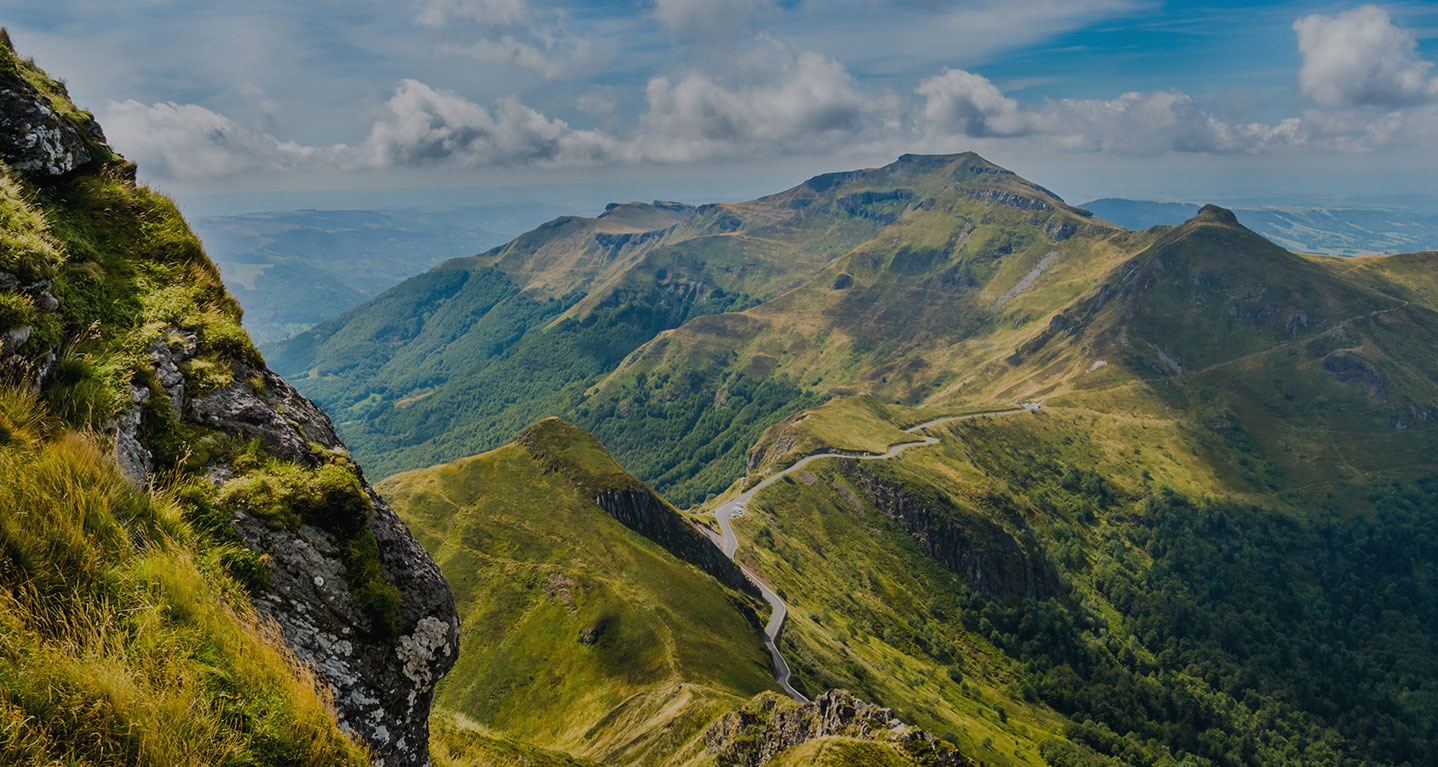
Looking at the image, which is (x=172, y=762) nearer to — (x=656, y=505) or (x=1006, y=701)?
(x=656, y=505)

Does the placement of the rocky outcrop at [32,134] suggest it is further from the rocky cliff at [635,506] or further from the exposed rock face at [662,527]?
the exposed rock face at [662,527]

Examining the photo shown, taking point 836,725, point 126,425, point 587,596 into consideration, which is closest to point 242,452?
point 126,425

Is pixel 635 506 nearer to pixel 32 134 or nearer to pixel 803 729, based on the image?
pixel 803 729

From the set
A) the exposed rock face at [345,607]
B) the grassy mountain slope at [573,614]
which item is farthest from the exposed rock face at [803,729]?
the exposed rock face at [345,607]

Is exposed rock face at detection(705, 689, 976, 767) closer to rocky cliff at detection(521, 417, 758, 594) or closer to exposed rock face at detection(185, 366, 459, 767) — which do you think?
exposed rock face at detection(185, 366, 459, 767)

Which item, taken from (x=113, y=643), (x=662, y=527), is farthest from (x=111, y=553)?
(x=662, y=527)
